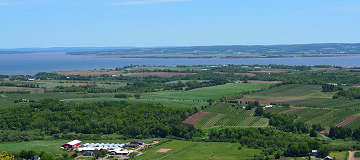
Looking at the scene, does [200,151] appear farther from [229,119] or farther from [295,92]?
[295,92]

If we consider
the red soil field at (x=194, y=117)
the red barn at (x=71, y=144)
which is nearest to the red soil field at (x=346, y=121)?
the red soil field at (x=194, y=117)

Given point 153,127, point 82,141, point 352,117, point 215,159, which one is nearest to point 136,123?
point 153,127

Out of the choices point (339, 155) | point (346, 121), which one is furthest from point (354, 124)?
point (339, 155)

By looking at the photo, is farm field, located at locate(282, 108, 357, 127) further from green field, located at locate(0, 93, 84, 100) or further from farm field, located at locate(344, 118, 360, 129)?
green field, located at locate(0, 93, 84, 100)

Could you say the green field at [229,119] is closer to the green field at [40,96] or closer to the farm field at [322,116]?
the farm field at [322,116]

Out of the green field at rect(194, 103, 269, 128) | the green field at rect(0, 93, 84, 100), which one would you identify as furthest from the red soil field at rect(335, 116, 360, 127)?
the green field at rect(0, 93, 84, 100)
